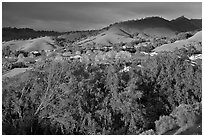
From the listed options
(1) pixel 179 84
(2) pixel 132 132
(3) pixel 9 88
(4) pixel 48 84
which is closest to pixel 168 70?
(1) pixel 179 84

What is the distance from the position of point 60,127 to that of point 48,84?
1.96 meters

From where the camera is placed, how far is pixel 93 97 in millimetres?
15859

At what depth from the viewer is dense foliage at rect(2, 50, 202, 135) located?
14312 mm

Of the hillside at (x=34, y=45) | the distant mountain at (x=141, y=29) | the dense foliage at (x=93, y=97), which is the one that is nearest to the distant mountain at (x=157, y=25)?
the distant mountain at (x=141, y=29)

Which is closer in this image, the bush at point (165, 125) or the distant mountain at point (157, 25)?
the bush at point (165, 125)

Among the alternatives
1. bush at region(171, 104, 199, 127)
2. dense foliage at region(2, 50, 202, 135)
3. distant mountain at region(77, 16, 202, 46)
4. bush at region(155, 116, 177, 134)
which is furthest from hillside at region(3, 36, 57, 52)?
bush at region(155, 116, 177, 134)

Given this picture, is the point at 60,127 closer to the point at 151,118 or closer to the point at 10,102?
the point at 10,102

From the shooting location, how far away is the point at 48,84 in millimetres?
15164

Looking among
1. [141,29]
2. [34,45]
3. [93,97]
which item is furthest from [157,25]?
[93,97]

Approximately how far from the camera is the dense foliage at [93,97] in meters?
14.3

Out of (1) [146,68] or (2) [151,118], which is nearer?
(2) [151,118]

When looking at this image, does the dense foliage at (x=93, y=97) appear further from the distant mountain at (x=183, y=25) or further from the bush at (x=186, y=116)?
the distant mountain at (x=183, y=25)

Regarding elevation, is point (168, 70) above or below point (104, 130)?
above

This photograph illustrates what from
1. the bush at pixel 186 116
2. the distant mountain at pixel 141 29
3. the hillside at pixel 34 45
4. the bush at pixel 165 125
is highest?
the distant mountain at pixel 141 29
